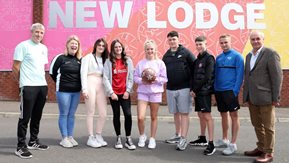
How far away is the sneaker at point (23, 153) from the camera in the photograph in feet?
17.8

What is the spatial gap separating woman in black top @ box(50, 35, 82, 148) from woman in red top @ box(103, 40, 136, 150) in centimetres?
57

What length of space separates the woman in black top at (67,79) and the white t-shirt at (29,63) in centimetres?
40

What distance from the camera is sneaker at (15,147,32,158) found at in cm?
542

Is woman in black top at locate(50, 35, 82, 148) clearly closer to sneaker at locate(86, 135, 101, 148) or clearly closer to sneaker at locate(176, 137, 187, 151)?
sneaker at locate(86, 135, 101, 148)

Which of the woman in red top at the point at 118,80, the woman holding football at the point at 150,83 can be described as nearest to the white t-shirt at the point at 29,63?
the woman in red top at the point at 118,80

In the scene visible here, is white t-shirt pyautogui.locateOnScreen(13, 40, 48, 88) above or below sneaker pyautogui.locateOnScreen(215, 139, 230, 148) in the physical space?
above

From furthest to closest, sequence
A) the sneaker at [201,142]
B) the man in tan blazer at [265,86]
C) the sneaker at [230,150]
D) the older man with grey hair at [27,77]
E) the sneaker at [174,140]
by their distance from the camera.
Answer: the sneaker at [174,140], the sneaker at [201,142], the sneaker at [230,150], the older man with grey hair at [27,77], the man in tan blazer at [265,86]

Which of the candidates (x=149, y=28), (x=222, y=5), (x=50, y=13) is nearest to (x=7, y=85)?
(x=50, y=13)

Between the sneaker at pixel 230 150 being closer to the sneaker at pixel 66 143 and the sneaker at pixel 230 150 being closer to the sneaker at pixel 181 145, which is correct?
the sneaker at pixel 181 145

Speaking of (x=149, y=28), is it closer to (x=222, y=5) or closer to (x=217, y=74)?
(x=222, y=5)

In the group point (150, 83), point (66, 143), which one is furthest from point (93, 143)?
point (150, 83)

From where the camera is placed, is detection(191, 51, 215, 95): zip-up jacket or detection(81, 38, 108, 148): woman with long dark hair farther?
detection(81, 38, 108, 148): woman with long dark hair

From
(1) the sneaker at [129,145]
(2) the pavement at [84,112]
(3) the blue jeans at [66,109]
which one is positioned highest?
(3) the blue jeans at [66,109]

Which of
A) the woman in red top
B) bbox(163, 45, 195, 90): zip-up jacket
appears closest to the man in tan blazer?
bbox(163, 45, 195, 90): zip-up jacket
